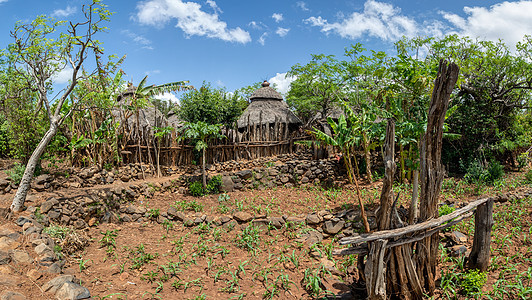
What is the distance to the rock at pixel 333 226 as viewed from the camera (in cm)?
732

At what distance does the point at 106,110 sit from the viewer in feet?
36.6

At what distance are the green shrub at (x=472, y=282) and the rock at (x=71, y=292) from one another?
220 inches

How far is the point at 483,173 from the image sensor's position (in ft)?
33.9

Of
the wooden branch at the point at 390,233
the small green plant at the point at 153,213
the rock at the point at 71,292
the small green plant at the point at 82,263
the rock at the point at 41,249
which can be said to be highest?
the wooden branch at the point at 390,233

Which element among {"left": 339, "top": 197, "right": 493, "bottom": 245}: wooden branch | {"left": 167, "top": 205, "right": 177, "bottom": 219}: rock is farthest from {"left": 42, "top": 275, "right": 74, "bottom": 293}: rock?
{"left": 339, "top": 197, "right": 493, "bottom": 245}: wooden branch

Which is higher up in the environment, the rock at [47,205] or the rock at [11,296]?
the rock at [47,205]

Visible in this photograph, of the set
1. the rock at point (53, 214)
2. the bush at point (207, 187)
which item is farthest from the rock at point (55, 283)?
the bush at point (207, 187)

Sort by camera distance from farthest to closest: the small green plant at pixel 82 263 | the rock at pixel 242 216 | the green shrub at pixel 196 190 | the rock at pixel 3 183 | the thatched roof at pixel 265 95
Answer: the thatched roof at pixel 265 95, the green shrub at pixel 196 190, the rock at pixel 3 183, the rock at pixel 242 216, the small green plant at pixel 82 263

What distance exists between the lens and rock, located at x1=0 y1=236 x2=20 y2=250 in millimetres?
5204

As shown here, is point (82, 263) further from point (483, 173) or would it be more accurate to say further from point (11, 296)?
point (483, 173)

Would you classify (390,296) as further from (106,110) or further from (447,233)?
(106,110)

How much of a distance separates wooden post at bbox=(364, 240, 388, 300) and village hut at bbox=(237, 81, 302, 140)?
29.8 feet

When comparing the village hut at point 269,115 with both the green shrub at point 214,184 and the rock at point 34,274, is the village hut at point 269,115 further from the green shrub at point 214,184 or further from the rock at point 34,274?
the rock at point 34,274

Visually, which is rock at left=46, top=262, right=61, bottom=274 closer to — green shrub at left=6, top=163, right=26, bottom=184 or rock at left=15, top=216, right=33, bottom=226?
rock at left=15, top=216, right=33, bottom=226
